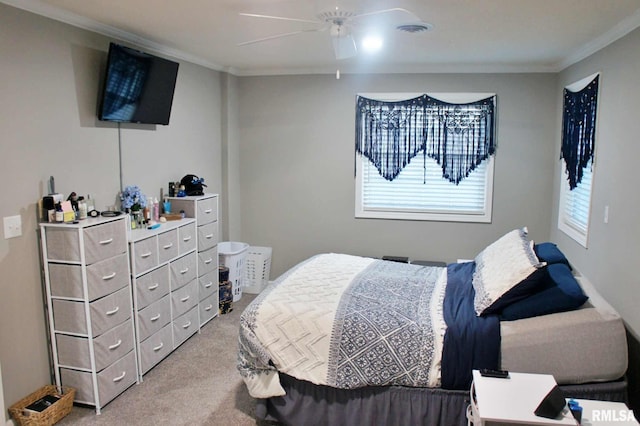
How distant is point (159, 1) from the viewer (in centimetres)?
262

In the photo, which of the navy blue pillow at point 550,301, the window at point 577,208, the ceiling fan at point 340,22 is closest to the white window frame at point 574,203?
the window at point 577,208

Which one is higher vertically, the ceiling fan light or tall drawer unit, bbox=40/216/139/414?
the ceiling fan light

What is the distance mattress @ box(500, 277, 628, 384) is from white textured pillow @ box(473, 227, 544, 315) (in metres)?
0.25

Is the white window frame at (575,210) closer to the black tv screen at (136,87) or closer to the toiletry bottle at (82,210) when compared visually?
the black tv screen at (136,87)

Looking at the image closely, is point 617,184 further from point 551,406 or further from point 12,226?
point 12,226

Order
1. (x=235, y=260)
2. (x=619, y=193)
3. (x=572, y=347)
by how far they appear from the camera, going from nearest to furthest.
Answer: (x=572, y=347) < (x=619, y=193) < (x=235, y=260)

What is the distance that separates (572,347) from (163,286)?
2.75 metres

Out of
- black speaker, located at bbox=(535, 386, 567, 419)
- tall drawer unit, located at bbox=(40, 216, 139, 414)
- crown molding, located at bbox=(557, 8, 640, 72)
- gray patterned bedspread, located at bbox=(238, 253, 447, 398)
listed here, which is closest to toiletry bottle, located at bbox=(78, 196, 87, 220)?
tall drawer unit, located at bbox=(40, 216, 139, 414)

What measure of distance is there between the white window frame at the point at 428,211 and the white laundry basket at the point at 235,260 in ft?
4.39

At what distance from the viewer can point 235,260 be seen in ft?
15.8

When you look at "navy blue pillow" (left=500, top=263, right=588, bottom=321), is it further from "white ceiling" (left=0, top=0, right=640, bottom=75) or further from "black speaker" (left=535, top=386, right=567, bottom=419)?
"white ceiling" (left=0, top=0, right=640, bottom=75)

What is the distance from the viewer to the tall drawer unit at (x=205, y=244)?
4.02 metres

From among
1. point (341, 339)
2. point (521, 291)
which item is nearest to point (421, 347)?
point (341, 339)

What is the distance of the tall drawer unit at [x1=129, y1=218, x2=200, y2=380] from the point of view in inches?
128
